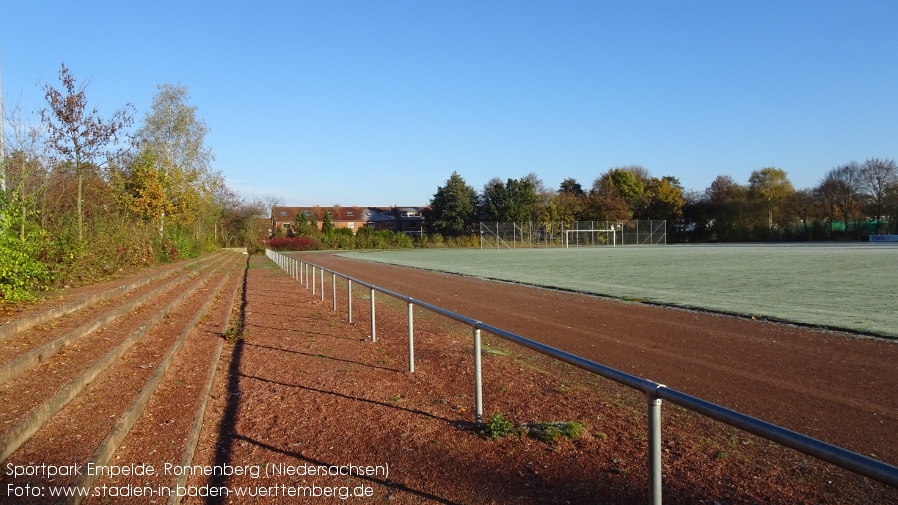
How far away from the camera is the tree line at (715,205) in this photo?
65000 mm

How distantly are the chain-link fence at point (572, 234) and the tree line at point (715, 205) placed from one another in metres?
5.00

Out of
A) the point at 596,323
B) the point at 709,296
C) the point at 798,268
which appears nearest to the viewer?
the point at 596,323

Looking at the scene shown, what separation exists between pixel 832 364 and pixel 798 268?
18.2m

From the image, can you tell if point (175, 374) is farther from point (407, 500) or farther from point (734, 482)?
point (734, 482)

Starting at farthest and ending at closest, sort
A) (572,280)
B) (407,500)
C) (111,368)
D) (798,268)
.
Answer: (798,268) → (572,280) → (111,368) → (407,500)

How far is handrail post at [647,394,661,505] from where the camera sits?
9.38 feet

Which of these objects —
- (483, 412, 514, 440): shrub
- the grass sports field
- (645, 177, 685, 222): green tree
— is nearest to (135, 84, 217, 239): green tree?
the grass sports field

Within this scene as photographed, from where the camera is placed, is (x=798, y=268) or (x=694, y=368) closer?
(x=694, y=368)

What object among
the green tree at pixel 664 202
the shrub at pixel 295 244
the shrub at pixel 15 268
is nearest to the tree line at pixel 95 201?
the shrub at pixel 15 268

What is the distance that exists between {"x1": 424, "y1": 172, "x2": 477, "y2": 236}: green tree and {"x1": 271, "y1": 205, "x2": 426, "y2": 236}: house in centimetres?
2910

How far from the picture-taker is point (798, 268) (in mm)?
23422

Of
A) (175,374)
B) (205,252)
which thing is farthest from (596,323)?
(205,252)

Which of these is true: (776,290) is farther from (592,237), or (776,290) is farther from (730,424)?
(592,237)

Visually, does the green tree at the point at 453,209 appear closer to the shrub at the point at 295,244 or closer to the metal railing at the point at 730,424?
the shrub at the point at 295,244
